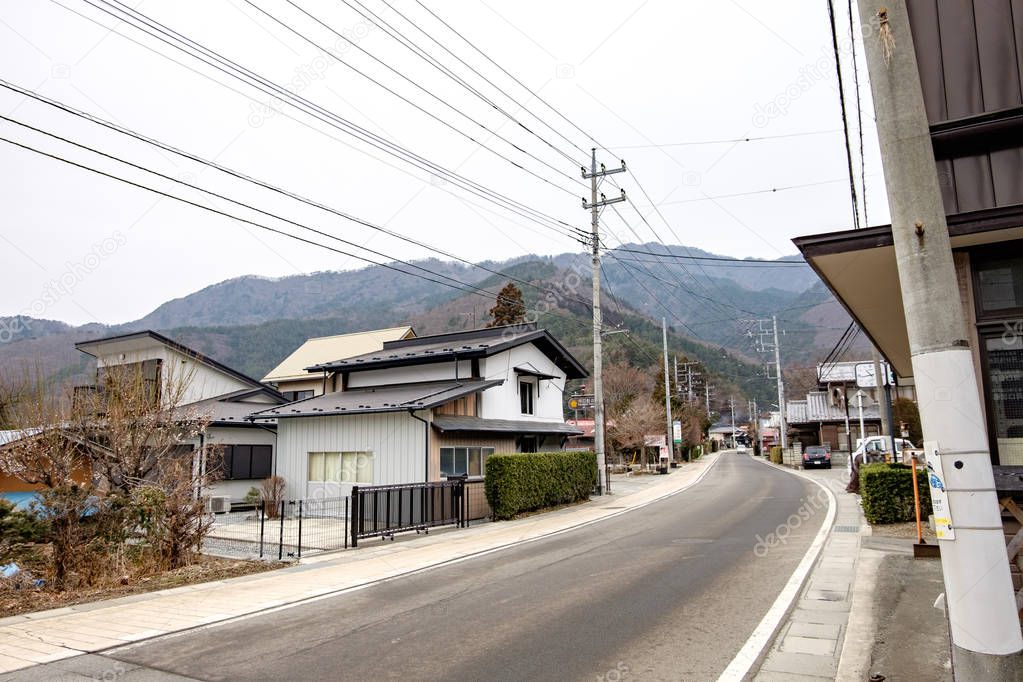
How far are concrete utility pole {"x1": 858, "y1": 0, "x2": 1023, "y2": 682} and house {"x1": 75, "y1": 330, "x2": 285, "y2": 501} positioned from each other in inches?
833

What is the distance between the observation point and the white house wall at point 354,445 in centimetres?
1977

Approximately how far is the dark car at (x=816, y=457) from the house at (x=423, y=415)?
23032mm

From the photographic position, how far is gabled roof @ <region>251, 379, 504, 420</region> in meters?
19.8

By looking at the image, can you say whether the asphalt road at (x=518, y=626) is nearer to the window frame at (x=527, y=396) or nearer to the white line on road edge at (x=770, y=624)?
the white line on road edge at (x=770, y=624)

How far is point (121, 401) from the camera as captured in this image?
39.4 ft

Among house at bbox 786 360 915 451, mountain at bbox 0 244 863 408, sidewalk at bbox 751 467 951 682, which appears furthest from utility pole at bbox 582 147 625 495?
house at bbox 786 360 915 451

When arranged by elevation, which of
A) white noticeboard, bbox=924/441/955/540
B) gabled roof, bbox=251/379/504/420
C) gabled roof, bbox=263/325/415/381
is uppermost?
gabled roof, bbox=263/325/415/381

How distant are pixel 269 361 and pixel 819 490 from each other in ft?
251

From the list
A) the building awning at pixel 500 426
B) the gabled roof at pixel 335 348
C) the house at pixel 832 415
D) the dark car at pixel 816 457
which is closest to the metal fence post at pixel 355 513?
the building awning at pixel 500 426

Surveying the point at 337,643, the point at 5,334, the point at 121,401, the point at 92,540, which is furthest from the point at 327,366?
the point at 337,643

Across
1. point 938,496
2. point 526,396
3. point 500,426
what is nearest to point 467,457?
point 500,426

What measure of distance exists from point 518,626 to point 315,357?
34554 millimetres

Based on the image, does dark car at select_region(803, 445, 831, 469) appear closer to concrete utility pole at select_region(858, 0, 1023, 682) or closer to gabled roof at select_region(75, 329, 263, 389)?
gabled roof at select_region(75, 329, 263, 389)

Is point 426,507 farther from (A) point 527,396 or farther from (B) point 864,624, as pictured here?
(B) point 864,624
